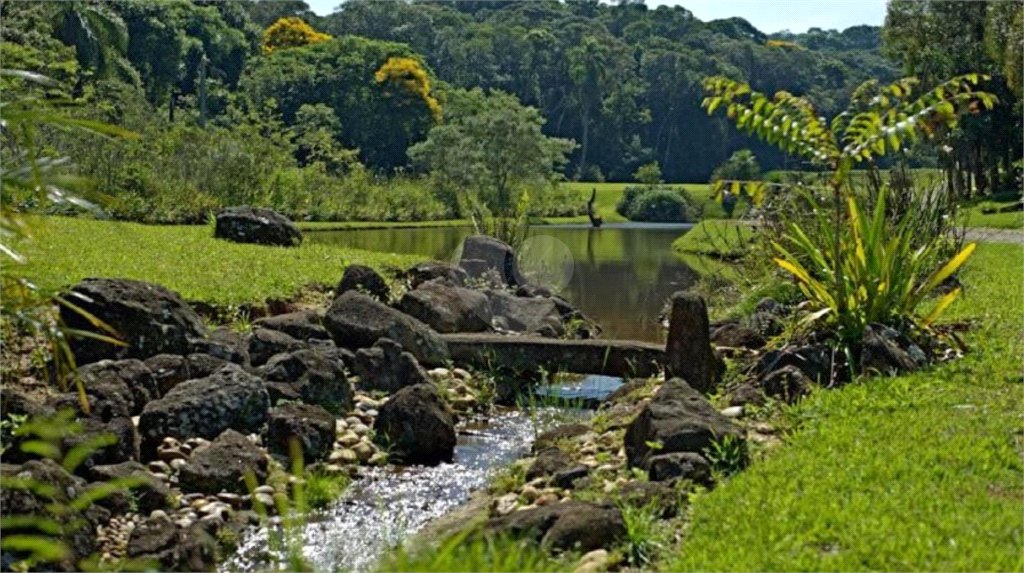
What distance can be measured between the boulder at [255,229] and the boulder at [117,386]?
1259 centimetres

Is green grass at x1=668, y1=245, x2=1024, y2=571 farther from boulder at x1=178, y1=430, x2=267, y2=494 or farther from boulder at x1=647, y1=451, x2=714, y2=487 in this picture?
boulder at x1=178, y1=430, x2=267, y2=494

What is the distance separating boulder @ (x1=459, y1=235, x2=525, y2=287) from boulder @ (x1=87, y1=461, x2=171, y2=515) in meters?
11.7

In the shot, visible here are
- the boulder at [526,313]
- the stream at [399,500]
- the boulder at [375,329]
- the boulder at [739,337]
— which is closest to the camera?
the stream at [399,500]

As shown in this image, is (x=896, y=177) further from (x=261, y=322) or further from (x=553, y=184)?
(x=553, y=184)

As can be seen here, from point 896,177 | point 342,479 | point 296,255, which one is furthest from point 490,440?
point 296,255

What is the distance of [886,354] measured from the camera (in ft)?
31.3

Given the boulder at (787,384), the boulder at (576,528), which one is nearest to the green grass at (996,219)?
the boulder at (787,384)

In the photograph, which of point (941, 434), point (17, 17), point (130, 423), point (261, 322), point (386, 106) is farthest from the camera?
point (386, 106)

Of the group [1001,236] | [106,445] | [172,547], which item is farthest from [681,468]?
[1001,236]

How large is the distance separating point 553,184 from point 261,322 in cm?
5357

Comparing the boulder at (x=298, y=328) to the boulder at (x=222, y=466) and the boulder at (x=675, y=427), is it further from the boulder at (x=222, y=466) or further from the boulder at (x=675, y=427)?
the boulder at (x=675, y=427)

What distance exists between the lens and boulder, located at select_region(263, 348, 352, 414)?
35.7 ft

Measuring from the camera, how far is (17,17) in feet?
129

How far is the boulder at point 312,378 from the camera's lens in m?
10.9
